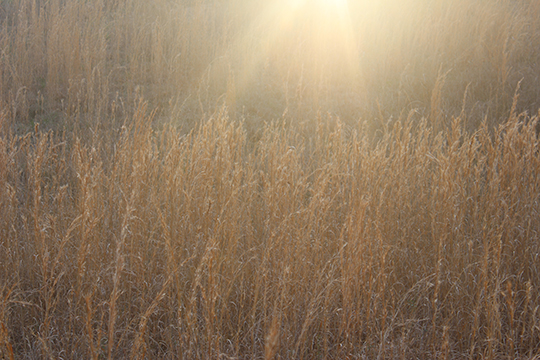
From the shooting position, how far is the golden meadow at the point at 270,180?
1.71 m

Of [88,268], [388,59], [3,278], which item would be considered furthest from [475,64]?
[3,278]

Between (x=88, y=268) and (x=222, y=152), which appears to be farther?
(x=222, y=152)

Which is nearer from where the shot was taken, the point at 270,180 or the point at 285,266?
the point at 285,266

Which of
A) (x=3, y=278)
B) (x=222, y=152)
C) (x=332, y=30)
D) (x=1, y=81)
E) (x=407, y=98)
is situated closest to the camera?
(x=3, y=278)

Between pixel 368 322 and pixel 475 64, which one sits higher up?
pixel 475 64

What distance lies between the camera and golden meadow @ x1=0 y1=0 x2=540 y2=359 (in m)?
1.71

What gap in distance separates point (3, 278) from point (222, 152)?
1334 millimetres

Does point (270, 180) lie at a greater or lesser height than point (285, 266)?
greater

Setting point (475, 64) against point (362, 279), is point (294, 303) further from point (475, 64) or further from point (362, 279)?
point (475, 64)

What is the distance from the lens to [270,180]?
2557 millimetres

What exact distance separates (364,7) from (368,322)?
568cm

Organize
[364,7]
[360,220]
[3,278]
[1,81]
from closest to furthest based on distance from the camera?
[360,220]
[3,278]
[1,81]
[364,7]

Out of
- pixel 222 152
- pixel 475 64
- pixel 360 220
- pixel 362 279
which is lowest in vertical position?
pixel 362 279

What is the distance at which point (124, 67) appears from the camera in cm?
485
